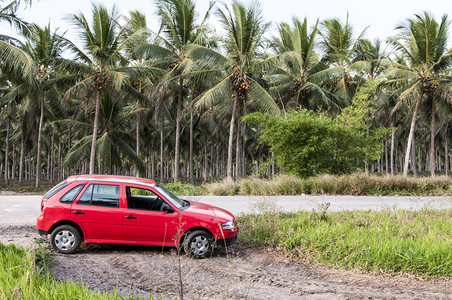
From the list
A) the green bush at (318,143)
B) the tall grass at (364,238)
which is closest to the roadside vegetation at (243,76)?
the green bush at (318,143)

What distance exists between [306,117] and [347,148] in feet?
9.32

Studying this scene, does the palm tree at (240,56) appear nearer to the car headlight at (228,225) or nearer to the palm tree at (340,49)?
the palm tree at (340,49)

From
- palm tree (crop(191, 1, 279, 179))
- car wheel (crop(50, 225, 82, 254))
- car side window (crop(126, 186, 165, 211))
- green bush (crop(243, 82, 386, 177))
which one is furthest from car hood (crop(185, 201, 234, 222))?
palm tree (crop(191, 1, 279, 179))

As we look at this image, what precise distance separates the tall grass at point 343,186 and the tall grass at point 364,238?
6706mm

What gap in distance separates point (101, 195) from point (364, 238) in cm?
514

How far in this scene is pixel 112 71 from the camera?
22.1 m

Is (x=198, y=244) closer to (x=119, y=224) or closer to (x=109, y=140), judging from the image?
(x=119, y=224)

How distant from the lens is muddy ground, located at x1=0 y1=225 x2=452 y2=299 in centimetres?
502

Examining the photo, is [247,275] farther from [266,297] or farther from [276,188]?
[276,188]

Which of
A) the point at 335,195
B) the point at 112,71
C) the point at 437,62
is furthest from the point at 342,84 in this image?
the point at 112,71

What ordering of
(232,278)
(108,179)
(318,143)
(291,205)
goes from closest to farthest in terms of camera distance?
1. (232,278)
2. (108,179)
3. (291,205)
4. (318,143)

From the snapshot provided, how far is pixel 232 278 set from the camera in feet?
18.4

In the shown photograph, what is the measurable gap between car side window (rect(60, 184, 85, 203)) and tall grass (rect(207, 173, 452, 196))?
10.7 metres

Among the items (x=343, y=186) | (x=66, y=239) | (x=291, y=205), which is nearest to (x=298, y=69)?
(x=343, y=186)
